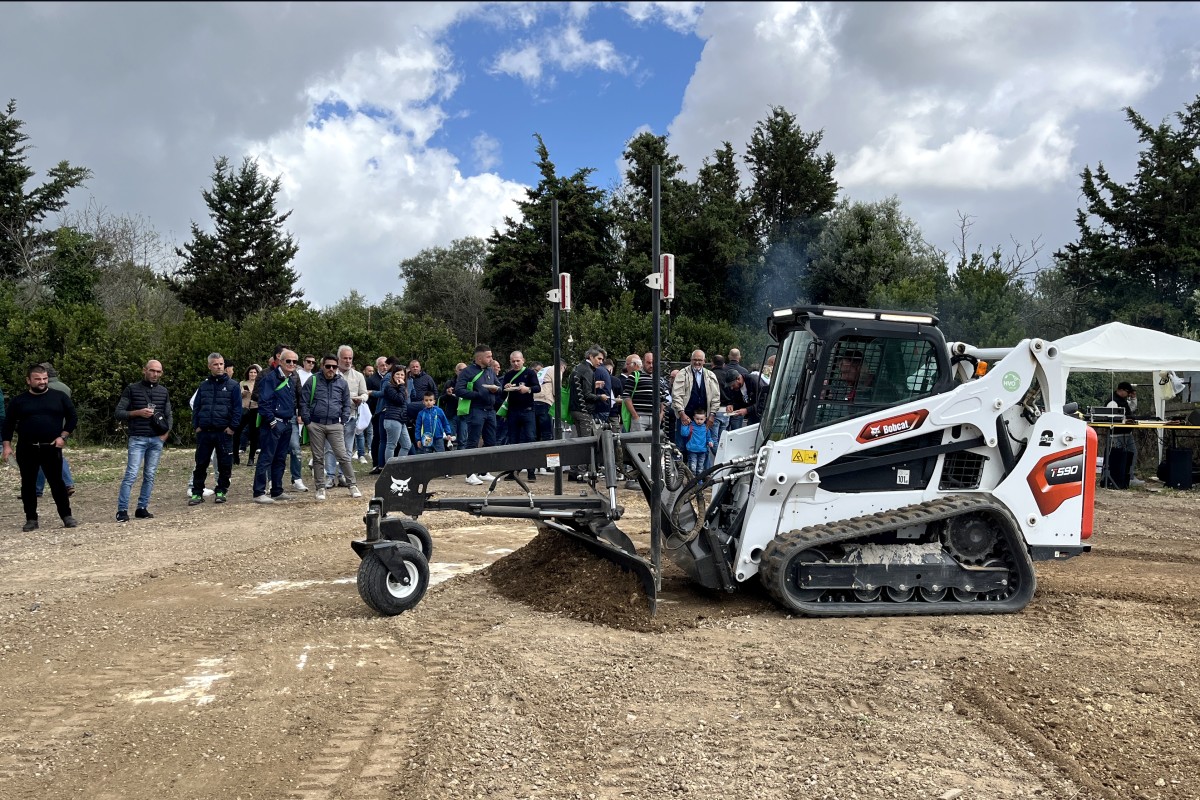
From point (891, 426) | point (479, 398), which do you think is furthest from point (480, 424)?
point (891, 426)

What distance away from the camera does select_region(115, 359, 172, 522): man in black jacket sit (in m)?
11.0

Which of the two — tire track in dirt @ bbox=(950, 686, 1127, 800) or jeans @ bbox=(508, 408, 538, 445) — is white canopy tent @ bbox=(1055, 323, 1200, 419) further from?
tire track in dirt @ bbox=(950, 686, 1127, 800)

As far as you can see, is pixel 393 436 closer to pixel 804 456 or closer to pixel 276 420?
pixel 276 420

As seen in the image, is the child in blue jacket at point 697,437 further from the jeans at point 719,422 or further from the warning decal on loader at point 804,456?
the warning decal on loader at point 804,456

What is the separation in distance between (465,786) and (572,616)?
259 centimetres

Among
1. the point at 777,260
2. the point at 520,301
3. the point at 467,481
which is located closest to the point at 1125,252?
the point at 777,260

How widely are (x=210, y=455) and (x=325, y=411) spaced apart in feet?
5.28

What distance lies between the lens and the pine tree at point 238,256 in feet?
121

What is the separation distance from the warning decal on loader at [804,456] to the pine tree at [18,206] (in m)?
34.5

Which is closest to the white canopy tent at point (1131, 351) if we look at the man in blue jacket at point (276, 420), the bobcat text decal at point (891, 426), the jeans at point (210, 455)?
the bobcat text decal at point (891, 426)

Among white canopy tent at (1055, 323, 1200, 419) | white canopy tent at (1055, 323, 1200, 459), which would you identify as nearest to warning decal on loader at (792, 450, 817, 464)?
white canopy tent at (1055, 323, 1200, 459)

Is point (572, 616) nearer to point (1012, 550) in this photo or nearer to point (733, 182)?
point (1012, 550)

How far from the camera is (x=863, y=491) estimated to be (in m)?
6.93

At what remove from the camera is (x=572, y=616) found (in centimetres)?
652
